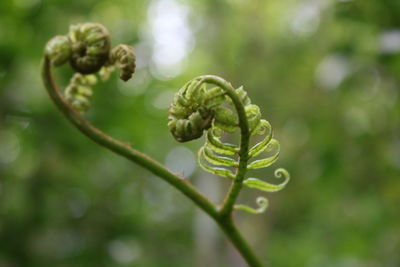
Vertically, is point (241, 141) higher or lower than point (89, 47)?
lower

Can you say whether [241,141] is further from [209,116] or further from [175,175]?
[175,175]

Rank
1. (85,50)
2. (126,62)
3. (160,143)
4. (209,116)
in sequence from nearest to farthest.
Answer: (209,116)
(126,62)
(85,50)
(160,143)

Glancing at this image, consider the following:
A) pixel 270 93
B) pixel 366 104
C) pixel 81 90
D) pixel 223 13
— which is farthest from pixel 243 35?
pixel 81 90

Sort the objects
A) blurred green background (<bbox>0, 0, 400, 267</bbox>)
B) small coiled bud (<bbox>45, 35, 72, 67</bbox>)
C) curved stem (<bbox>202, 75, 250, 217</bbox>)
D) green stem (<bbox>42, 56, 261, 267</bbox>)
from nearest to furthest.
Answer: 1. curved stem (<bbox>202, 75, 250, 217</bbox>)
2. green stem (<bbox>42, 56, 261, 267</bbox>)
3. small coiled bud (<bbox>45, 35, 72, 67</bbox>)
4. blurred green background (<bbox>0, 0, 400, 267</bbox>)

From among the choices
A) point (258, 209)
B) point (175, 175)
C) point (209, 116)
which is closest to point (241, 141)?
point (209, 116)

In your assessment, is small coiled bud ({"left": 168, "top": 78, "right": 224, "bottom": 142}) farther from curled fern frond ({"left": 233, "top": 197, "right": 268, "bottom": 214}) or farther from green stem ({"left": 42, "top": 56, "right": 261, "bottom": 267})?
curled fern frond ({"left": 233, "top": 197, "right": 268, "bottom": 214})

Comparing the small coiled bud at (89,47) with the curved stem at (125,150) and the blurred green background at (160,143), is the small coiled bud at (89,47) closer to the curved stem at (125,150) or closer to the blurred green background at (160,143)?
the curved stem at (125,150)

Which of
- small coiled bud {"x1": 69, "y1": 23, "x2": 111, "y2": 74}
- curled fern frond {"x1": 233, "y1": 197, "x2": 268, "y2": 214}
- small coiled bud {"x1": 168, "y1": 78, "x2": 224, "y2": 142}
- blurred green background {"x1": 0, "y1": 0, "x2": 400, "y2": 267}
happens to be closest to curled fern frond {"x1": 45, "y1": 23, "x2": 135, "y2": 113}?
small coiled bud {"x1": 69, "y1": 23, "x2": 111, "y2": 74}
